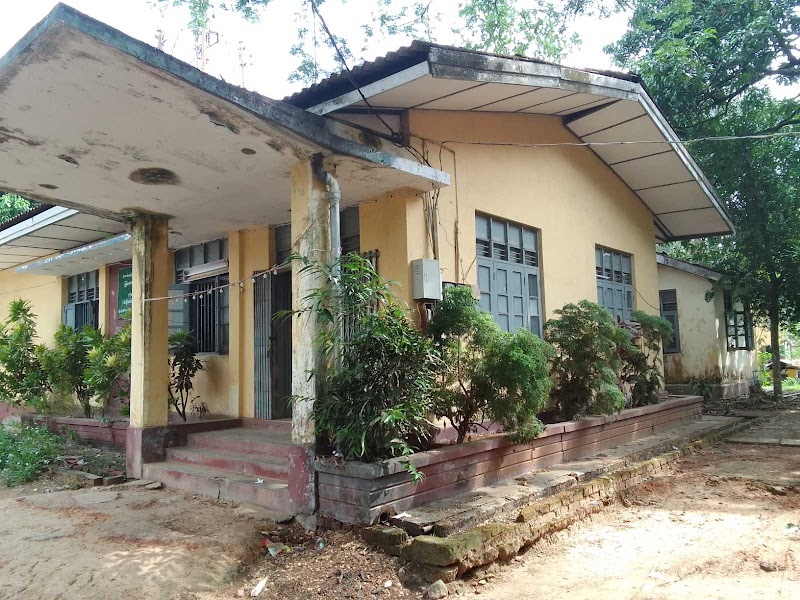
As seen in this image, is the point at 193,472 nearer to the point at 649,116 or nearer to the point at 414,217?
the point at 414,217

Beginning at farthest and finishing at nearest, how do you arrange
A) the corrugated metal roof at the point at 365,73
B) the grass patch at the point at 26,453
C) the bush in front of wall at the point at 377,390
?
the grass patch at the point at 26,453 → the corrugated metal roof at the point at 365,73 → the bush in front of wall at the point at 377,390

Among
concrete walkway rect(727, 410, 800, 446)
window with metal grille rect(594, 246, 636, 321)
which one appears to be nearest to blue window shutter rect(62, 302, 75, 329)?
window with metal grille rect(594, 246, 636, 321)

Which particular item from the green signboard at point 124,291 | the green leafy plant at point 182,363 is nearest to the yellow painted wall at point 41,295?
the green signboard at point 124,291

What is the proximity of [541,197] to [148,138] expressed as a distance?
5473 mm

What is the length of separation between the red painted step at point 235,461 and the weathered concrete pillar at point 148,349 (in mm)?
326

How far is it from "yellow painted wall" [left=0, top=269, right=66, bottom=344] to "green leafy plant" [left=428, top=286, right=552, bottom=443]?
9.37 m

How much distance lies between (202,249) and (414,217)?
13.5ft

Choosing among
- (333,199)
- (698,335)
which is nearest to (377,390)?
(333,199)

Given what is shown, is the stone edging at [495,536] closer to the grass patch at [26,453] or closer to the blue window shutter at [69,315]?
the grass patch at [26,453]

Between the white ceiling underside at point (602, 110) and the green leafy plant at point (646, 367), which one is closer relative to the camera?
the white ceiling underside at point (602, 110)

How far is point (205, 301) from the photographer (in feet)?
28.9

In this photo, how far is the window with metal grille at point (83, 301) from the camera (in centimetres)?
1098

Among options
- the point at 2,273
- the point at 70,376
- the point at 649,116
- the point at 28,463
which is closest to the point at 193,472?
the point at 28,463

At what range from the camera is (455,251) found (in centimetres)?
677
